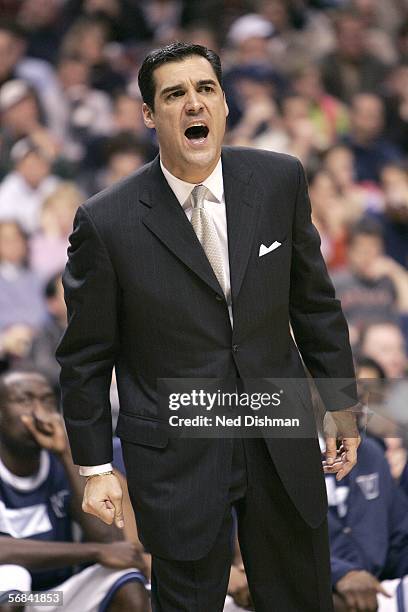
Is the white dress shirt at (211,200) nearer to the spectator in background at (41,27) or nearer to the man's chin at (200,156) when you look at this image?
the man's chin at (200,156)

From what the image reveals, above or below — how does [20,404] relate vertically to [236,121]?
below

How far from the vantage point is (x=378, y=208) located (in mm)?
6574

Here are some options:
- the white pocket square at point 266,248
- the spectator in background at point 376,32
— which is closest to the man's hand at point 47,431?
the white pocket square at point 266,248

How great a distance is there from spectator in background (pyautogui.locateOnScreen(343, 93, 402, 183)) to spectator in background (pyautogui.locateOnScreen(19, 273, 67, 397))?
2663 mm

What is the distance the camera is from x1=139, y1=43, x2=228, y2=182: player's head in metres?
2.07

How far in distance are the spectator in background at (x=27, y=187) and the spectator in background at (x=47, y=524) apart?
278 centimetres

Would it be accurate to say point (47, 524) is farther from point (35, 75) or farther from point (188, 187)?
point (35, 75)

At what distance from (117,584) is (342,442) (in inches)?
36.0

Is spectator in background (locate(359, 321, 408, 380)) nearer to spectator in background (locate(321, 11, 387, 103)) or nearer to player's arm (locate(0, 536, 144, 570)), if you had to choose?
player's arm (locate(0, 536, 144, 570))

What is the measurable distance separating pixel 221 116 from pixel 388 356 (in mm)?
2806

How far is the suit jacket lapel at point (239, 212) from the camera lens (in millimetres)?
2086

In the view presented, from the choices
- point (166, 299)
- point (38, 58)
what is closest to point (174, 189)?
point (166, 299)

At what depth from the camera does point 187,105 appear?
2062mm

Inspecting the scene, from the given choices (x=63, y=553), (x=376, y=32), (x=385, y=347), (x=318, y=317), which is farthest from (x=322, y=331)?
(x=376, y=32)
